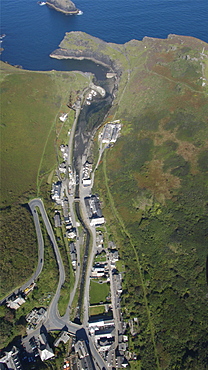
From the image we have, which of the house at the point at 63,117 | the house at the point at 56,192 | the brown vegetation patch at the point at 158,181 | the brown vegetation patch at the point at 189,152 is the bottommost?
the house at the point at 56,192

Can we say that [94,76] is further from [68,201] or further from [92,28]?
[68,201]

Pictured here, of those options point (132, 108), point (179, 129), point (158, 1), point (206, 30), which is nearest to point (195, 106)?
point (179, 129)

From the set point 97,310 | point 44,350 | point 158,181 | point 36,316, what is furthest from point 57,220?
point 44,350

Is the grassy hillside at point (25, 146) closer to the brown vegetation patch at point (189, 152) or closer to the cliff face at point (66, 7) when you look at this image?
the brown vegetation patch at point (189, 152)

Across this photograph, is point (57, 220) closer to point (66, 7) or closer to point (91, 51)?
point (91, 51)

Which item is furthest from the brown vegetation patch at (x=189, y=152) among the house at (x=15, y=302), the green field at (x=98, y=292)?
the house at (x=15, y=302)

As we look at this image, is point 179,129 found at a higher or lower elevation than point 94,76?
lower

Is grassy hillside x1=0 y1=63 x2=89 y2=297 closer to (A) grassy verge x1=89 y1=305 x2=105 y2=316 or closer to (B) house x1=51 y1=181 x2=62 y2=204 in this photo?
(B) house x1=51 y1=181 x2=62 y2=204
